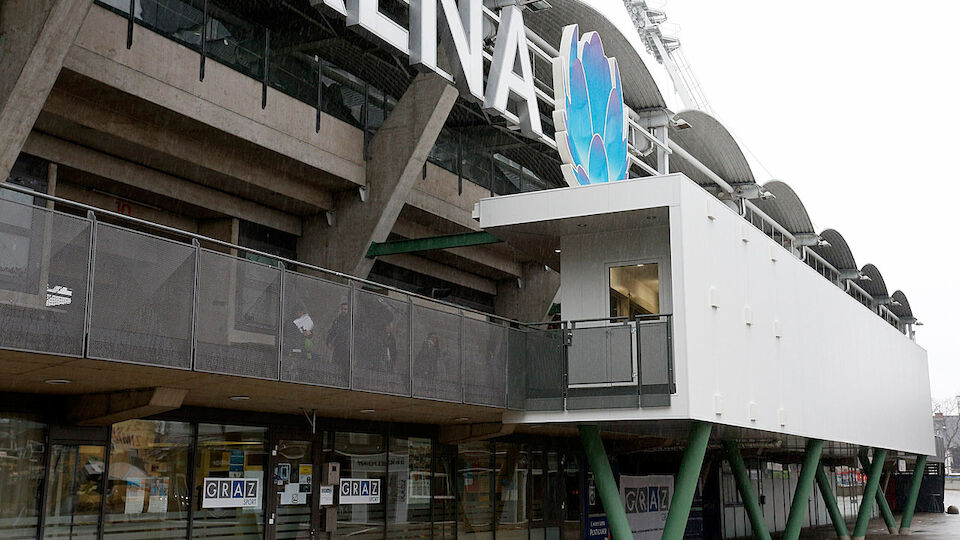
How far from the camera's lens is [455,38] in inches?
686

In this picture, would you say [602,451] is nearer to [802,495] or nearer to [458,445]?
[458,445]

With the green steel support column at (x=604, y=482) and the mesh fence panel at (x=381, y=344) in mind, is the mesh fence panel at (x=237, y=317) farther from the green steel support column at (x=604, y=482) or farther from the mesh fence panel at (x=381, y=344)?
the green steel support column at (x=604, y=482)

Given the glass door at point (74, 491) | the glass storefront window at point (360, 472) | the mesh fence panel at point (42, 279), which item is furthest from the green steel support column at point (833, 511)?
the mesh fence panel at point (42, 279)

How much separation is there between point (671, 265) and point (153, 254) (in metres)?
9.61

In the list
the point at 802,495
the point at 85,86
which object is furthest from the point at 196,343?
the point at 802,495

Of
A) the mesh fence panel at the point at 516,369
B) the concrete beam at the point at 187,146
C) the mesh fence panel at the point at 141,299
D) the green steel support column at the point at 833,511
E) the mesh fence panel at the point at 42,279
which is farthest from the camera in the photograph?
the green steel support column at the point at 833,511

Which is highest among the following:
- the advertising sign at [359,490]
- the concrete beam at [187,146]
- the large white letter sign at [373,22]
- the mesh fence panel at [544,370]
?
the large white letter sign at [373,22]

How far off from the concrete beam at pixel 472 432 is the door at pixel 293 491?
3.48 metres

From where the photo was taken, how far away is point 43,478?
13.2 metres

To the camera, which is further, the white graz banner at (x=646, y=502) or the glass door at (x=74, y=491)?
the white graz banner at (x=646, y=502)

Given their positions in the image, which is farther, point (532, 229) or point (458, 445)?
point (458, 445)

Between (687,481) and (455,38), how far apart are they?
8.82 metres

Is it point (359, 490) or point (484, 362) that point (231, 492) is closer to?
point (359, 490)

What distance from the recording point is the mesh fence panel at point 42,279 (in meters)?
9.36
